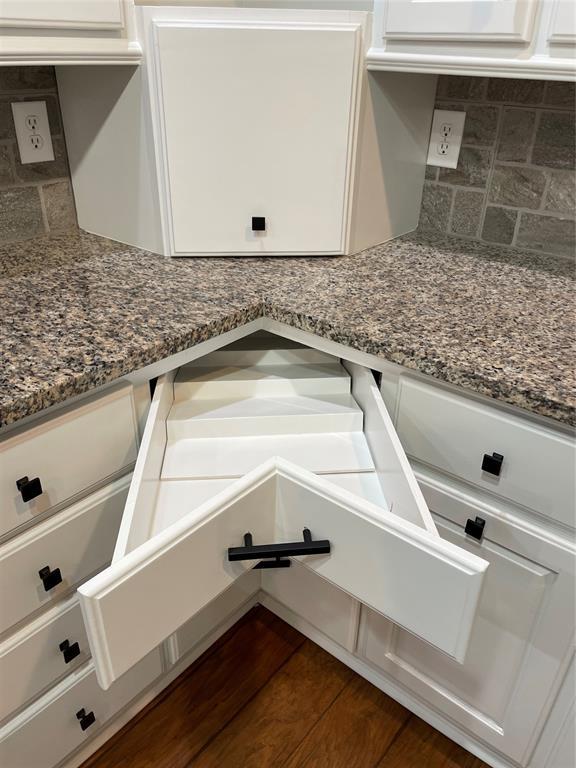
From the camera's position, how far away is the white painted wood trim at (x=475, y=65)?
949mm

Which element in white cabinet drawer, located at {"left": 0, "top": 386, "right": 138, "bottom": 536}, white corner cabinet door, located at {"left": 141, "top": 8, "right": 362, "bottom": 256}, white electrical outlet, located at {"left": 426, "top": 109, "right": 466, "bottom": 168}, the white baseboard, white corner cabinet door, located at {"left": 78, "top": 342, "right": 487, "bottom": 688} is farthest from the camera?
white electrical outlet, located at {"left": 426, "top": 109, "right": 466, "bottom": 168}

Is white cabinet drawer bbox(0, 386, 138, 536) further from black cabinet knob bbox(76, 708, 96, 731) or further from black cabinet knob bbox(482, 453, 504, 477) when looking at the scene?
black cabinet knob bbox(482, 453, 504, 477)

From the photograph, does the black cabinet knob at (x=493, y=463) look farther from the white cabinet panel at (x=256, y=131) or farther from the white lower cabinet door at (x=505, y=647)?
the white cabinet panel at (x=256, y=131)

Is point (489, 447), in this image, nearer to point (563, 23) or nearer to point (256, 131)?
point (563, 23)

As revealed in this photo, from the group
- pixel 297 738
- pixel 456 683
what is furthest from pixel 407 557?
pixel 297 738

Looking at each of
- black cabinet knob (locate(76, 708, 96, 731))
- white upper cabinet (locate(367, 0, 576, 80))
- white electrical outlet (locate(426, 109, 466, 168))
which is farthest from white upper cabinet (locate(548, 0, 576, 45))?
black cabinet knob (locate(76, 708, 96, 731))

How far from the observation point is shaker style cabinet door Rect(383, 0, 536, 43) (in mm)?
952

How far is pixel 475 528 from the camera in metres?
1.01

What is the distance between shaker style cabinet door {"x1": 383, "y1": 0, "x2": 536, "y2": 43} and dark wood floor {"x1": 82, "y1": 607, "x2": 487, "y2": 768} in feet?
4.55

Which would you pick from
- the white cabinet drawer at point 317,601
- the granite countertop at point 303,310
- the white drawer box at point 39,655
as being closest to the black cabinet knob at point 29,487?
the granite countertop at point 303,310

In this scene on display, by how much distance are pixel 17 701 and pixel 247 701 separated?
1.89 ft

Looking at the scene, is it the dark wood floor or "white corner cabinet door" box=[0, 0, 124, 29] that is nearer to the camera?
"white corner cabinet door" box=[0, 0, 124, 29]

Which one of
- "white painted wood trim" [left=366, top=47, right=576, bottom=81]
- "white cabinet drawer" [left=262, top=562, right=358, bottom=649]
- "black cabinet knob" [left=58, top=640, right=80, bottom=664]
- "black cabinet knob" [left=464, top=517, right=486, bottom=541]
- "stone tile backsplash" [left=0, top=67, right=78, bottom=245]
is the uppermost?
"white painted wood trim" [left=366, top=47, right=576, bottom=81]

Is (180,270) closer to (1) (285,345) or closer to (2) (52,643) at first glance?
(1) (285,345)
